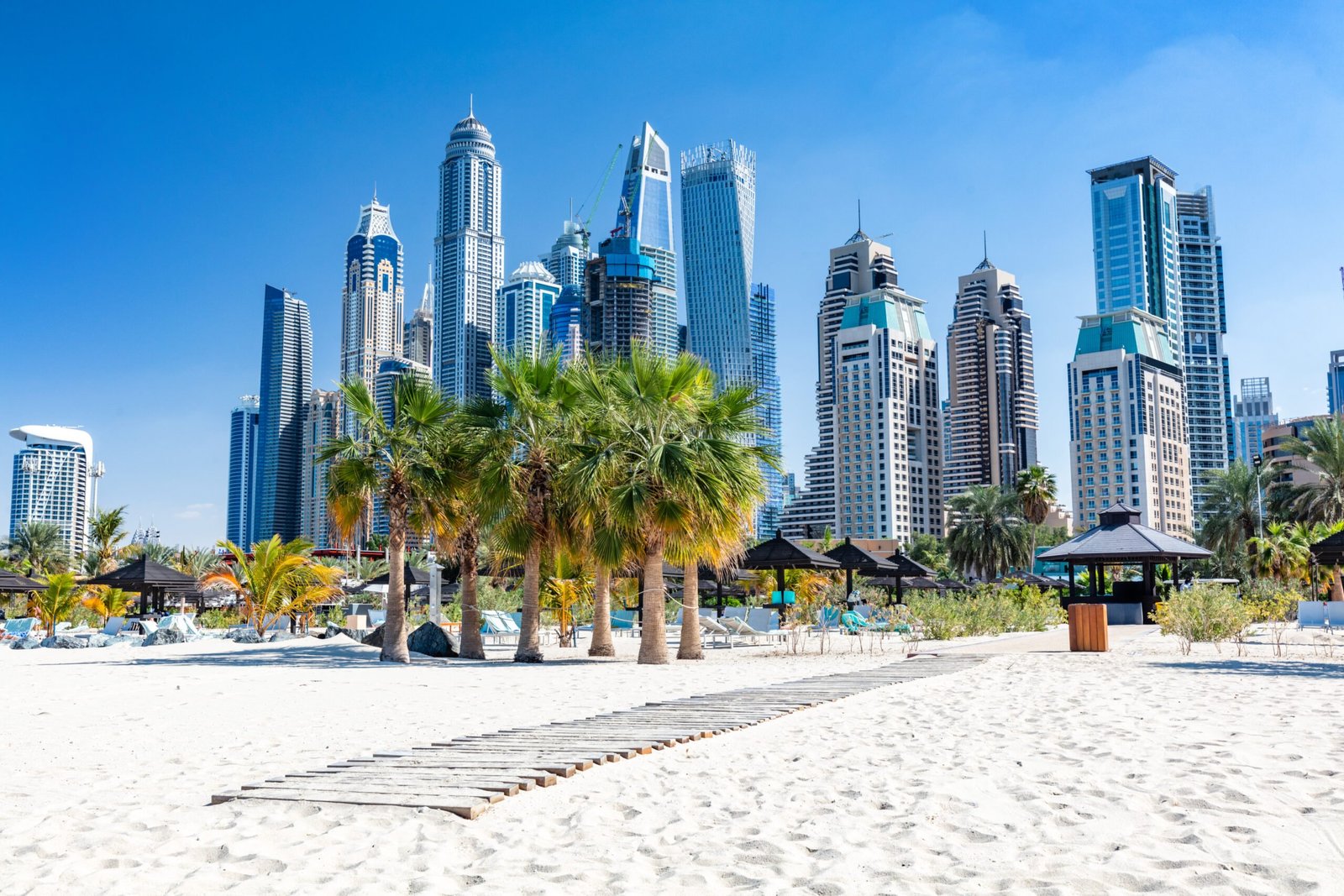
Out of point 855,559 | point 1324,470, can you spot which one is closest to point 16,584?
point 855,559

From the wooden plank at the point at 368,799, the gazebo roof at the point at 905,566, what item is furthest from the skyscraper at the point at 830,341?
the wooden plank at the point at 368,799

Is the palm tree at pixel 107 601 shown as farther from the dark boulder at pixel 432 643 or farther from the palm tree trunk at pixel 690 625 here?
the palm tree trunk at pixel 690 625

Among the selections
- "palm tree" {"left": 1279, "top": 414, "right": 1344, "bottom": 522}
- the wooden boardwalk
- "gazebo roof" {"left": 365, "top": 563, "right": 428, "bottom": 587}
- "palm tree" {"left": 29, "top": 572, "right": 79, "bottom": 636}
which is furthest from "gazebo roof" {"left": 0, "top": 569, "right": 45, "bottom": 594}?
"palm tree" {"left": 1279, "top": 414, "right": 1344, "bottom": 522}

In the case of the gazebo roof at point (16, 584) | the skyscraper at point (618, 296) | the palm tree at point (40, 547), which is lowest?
the gazebo roof at point (16, 584)

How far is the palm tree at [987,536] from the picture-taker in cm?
5772

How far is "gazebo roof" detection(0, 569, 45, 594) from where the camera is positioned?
2517 cm

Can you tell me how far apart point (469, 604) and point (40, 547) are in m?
54.8

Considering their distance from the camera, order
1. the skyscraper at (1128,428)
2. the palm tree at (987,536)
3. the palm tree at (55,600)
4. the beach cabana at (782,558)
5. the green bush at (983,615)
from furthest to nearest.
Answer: the skyscraper at (1128,428)
the palm tree at (987,536)
the palm tree at (55,600)
the beach cabana at (782,558)
the green bush at (983,615)

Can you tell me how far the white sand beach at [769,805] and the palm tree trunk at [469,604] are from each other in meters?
6.86

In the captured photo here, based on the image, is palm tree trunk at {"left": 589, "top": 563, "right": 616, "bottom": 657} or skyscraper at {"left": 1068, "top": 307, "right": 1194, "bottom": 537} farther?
skyscraper at {"left": 1068, "top": 307, "right": 1194, "bottom": 537}

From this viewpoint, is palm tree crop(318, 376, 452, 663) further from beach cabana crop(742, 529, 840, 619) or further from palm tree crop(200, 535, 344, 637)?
beach cabana crop(742, 529, 840, 619)

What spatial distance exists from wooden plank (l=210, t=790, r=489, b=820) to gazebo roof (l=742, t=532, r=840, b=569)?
1806 centimetres

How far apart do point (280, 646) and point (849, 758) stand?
16675 mm

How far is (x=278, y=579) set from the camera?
24.3 meters
